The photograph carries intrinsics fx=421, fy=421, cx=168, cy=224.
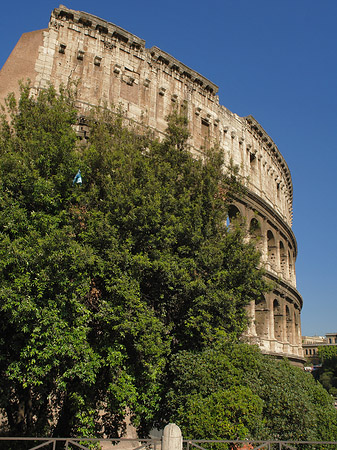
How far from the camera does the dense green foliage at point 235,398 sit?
8422 mm

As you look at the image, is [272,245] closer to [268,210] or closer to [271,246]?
[271,246]

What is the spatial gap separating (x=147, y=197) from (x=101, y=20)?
34.5ft

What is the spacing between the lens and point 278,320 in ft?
75.2

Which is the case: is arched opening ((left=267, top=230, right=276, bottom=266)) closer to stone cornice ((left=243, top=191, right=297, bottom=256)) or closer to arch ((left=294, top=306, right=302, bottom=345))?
stone cornice ((left=243, top=191, right=297, bottom=256))

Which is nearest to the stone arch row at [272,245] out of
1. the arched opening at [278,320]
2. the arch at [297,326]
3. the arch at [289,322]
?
the arched opening at [278,320]

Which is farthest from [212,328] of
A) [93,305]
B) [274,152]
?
[274,152]

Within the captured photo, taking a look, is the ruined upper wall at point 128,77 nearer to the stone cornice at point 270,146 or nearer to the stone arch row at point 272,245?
the stone cornice at point 270,146

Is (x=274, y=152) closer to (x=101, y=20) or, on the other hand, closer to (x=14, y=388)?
(x=101, y=20)

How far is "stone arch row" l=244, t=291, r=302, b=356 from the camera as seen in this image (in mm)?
20234

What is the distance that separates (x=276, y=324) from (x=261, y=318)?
2.47 m

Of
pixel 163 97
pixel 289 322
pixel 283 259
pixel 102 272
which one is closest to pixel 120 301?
pixel 102 272

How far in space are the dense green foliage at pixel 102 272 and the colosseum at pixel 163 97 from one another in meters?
3.35

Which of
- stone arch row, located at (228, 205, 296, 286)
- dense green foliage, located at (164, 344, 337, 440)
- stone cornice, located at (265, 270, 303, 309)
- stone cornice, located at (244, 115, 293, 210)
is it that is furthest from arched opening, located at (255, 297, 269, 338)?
dense green foliage, located at (164, 344, 337, 440)

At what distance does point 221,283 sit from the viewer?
1169 cm
